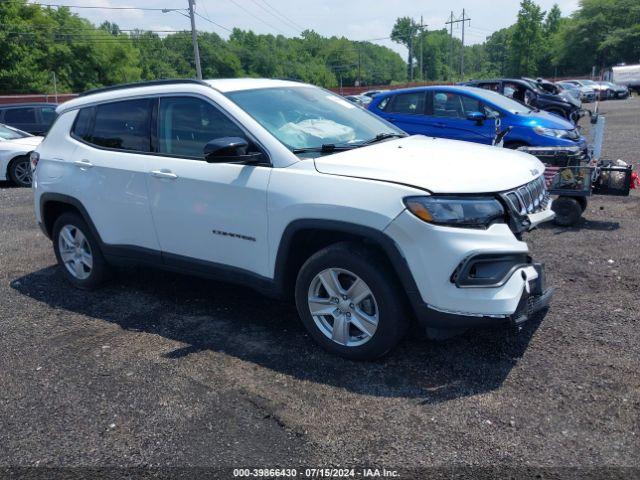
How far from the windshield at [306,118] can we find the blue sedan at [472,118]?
5.22 m

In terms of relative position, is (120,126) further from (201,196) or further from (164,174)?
(201,196)

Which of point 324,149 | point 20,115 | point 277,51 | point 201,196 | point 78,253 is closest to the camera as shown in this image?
point 324,149

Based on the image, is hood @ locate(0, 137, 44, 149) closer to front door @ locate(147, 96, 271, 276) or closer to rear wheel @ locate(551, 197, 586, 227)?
front door @ locate(147, 96, 271, 276)

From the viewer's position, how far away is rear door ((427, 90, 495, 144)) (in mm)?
9906

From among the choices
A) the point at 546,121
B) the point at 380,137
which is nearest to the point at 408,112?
the point at 546,121

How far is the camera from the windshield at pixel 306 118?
403cm

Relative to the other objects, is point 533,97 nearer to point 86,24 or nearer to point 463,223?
point 463,223

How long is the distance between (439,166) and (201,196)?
1.68 meters

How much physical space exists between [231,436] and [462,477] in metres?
1.18

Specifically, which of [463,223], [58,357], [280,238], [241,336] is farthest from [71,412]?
[463,223]

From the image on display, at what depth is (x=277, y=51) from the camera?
121688 mm

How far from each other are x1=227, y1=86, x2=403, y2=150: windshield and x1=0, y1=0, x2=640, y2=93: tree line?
53.9 metres

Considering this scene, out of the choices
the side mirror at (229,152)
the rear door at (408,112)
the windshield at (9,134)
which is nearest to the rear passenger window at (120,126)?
the side mirror at (229,152)

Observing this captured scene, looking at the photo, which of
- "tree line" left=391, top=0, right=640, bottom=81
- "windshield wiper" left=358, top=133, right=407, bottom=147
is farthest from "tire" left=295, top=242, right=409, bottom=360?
"tree line" left=391, top=0, right=640, bottom=81
